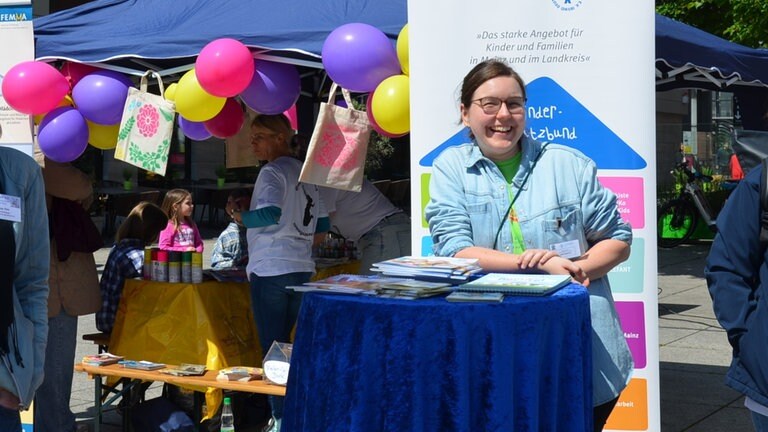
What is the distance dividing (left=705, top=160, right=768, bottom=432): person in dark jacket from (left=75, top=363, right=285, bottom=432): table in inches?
121

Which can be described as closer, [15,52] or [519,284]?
[519,284]

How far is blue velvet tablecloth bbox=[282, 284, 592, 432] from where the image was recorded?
2.71 meters

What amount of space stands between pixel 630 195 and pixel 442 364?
2422 millimetres

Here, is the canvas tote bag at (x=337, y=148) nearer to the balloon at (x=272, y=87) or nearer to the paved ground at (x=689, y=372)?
the balloon at (x=272, y=87)

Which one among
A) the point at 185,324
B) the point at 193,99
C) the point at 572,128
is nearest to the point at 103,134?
the point at 193,99

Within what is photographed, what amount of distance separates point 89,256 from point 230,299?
3.30 feet

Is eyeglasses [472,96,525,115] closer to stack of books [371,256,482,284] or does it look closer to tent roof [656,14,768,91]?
stack of books [371,256,482,284]

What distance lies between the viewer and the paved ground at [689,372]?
264 inches

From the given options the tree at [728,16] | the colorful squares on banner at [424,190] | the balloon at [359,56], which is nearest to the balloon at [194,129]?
the balloon at [359,56]

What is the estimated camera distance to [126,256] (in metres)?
6.91

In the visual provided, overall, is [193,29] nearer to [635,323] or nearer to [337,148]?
[337,148]

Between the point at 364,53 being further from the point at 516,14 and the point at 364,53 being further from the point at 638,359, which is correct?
the point at 638,359

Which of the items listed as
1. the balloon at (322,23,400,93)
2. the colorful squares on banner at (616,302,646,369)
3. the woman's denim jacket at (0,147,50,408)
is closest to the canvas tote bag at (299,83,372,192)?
the balloon at (322,23,400,93)

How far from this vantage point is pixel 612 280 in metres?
4.91
